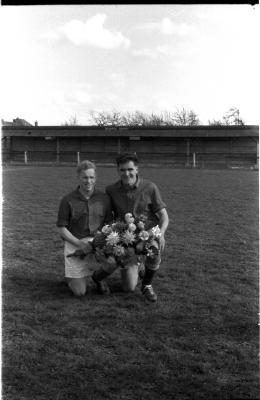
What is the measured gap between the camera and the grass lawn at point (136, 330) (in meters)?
3.08

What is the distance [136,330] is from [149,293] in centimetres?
84

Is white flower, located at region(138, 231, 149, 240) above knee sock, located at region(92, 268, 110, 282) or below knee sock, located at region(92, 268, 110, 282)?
above

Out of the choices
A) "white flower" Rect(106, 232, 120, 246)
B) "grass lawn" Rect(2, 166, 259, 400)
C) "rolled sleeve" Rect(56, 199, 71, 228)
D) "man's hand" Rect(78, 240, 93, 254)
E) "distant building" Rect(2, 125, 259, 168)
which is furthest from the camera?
"distant building" Rect(2, 125, 259, 168)

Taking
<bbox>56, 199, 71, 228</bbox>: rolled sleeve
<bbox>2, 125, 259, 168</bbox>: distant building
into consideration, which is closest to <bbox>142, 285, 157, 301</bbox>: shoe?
<bbox>56, 199, 71, 228</bbox>: rolled sleeve

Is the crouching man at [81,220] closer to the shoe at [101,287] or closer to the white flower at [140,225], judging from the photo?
the shoe at [101,287]

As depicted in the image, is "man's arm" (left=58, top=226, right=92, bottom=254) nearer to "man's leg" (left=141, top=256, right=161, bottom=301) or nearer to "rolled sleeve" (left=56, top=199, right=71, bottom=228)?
"rolled sleeve" (left=56, top=199, right=71, bottom=228)

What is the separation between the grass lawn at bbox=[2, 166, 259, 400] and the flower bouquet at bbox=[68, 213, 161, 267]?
436mm

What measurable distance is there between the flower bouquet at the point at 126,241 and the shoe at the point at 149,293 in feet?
1.01

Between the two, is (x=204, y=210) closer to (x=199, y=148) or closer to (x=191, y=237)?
(x=191, y=237)

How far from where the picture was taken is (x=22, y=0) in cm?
180

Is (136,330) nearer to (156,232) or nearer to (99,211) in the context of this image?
(156,232)

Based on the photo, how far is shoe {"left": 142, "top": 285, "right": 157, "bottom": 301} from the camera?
15.5ft

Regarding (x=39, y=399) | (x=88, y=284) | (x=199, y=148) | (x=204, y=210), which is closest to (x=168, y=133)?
(x=199, y=148)

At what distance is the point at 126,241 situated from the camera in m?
4.67
